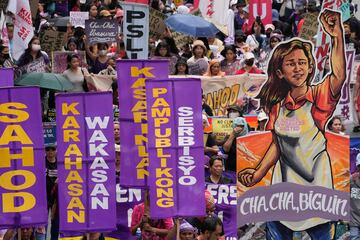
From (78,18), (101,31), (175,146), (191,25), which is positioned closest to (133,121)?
(175,146)

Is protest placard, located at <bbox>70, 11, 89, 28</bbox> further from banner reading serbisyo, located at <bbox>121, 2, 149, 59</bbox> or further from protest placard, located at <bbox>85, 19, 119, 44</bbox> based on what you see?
banner reading serbisyo, located at <bbox>121, 2, 149, 59</bbox>

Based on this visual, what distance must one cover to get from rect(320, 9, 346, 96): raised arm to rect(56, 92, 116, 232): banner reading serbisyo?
252 cm

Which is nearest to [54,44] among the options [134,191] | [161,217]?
[134,191]

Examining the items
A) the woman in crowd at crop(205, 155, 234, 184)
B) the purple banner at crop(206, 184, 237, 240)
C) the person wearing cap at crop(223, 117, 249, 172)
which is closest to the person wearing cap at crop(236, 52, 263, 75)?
the person wearing cap at crop(223, 117, 249, 172)

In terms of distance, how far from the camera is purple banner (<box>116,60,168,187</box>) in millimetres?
17797

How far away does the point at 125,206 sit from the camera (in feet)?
61.7

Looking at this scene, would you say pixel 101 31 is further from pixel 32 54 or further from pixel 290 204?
pixel 290 204

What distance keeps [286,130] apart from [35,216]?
114 inches

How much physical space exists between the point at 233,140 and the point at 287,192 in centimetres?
290

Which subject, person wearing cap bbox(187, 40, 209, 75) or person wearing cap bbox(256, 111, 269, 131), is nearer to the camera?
person wearing cap bbox(256, 111, 269, 131)

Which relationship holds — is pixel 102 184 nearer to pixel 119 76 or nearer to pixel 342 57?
pixel 119 76

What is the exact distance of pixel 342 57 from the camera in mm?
18156

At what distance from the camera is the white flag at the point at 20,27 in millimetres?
24562

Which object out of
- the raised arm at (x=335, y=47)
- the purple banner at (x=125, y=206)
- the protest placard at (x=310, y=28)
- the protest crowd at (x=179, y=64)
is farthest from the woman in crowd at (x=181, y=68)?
the raised arm at (x=335, y=47)
